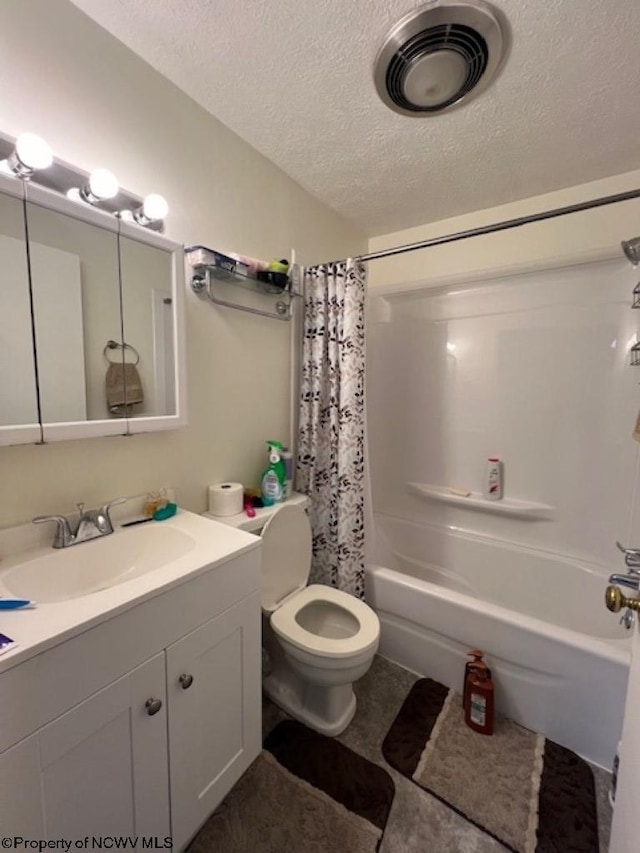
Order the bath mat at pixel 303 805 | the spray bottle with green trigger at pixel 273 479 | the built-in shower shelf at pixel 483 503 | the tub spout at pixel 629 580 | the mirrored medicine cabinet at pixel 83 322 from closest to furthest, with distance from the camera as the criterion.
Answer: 1. the tub spout at pixel 629 580
2. the mirrored medicine cabinet at pixel 83 322
3. the bath mat at pixel 303 805
4. the spray bottle with green trigger at pixel 273 479
5. the built-in shower shelf at pixel 483 503

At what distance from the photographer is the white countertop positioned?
65cm

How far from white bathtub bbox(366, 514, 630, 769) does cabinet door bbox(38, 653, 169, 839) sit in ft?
3.54

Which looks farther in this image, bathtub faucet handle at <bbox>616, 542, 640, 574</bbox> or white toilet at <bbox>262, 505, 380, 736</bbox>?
white toilet at <bbox>262, 505, 380, 736</bbox>

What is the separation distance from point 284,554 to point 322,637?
35cm

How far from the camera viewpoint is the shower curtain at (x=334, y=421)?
168cm

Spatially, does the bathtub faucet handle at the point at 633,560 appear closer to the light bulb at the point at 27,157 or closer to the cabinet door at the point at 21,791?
the cabinet door at the point at 21,791

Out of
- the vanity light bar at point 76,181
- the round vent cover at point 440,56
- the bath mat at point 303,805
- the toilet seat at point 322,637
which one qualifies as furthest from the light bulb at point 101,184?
the bath mat at point 303,805

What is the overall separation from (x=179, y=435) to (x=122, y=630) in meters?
0.72

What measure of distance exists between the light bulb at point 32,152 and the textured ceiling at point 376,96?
0.51 metres

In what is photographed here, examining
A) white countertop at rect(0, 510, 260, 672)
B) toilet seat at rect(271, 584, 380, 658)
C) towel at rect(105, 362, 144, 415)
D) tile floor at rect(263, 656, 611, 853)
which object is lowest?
tile floor at rect(263, 656, 611, 853)

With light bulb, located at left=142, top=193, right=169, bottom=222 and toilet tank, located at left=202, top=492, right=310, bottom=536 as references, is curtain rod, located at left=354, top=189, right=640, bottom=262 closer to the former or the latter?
light bulb, located at left=142, top=193, right=169, bottom=222

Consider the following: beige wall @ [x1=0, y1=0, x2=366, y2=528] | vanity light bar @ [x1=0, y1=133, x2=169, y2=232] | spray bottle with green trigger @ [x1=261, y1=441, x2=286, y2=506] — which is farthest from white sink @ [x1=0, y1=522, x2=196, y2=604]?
vanity light bar @ [x1=0, y1=133, x2=169, y2=232]

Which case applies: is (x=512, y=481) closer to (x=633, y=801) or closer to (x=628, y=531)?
(x=628, y=531)

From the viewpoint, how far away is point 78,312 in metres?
1.03
